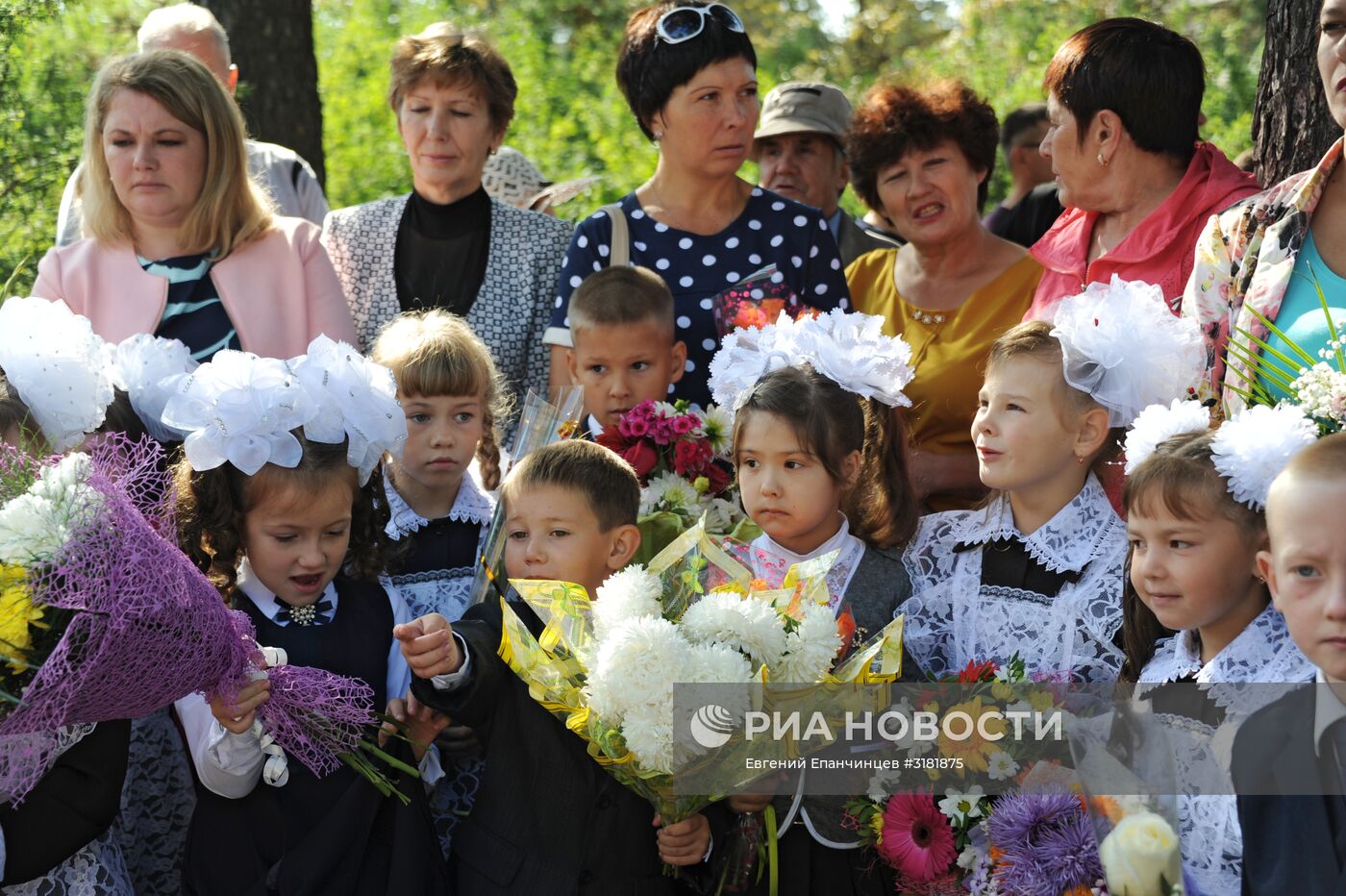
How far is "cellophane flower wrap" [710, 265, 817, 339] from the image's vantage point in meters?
4.66

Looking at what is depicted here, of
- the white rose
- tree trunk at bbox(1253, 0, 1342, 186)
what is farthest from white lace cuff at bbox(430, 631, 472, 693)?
tree trunk at bbox(1253, 0, 1342, 186)

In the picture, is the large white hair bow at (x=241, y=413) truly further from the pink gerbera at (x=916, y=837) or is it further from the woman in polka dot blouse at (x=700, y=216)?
the pink gerbera at (x=916, y=837)

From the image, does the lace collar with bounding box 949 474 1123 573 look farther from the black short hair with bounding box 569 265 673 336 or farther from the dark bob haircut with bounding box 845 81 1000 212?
the dark bob haircut with bounding box 845 81 1000 212

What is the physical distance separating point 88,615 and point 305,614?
79 centimetres

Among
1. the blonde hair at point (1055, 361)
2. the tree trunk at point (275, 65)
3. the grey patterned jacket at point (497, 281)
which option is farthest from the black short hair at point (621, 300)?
the tree trunk at point (275, 65)

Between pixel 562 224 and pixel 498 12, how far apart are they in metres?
12.8

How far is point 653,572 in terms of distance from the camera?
331cm

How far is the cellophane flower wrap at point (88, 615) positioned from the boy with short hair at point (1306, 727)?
2089mm

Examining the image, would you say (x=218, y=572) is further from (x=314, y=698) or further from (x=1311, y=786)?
(x=1311, y=786)

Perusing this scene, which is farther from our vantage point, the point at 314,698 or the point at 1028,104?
the point at 1028,104

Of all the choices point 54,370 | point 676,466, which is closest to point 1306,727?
point 676,466

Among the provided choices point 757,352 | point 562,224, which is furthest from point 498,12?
point 757,352

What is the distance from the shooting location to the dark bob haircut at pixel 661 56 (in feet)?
16.0

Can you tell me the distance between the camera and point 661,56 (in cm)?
491
